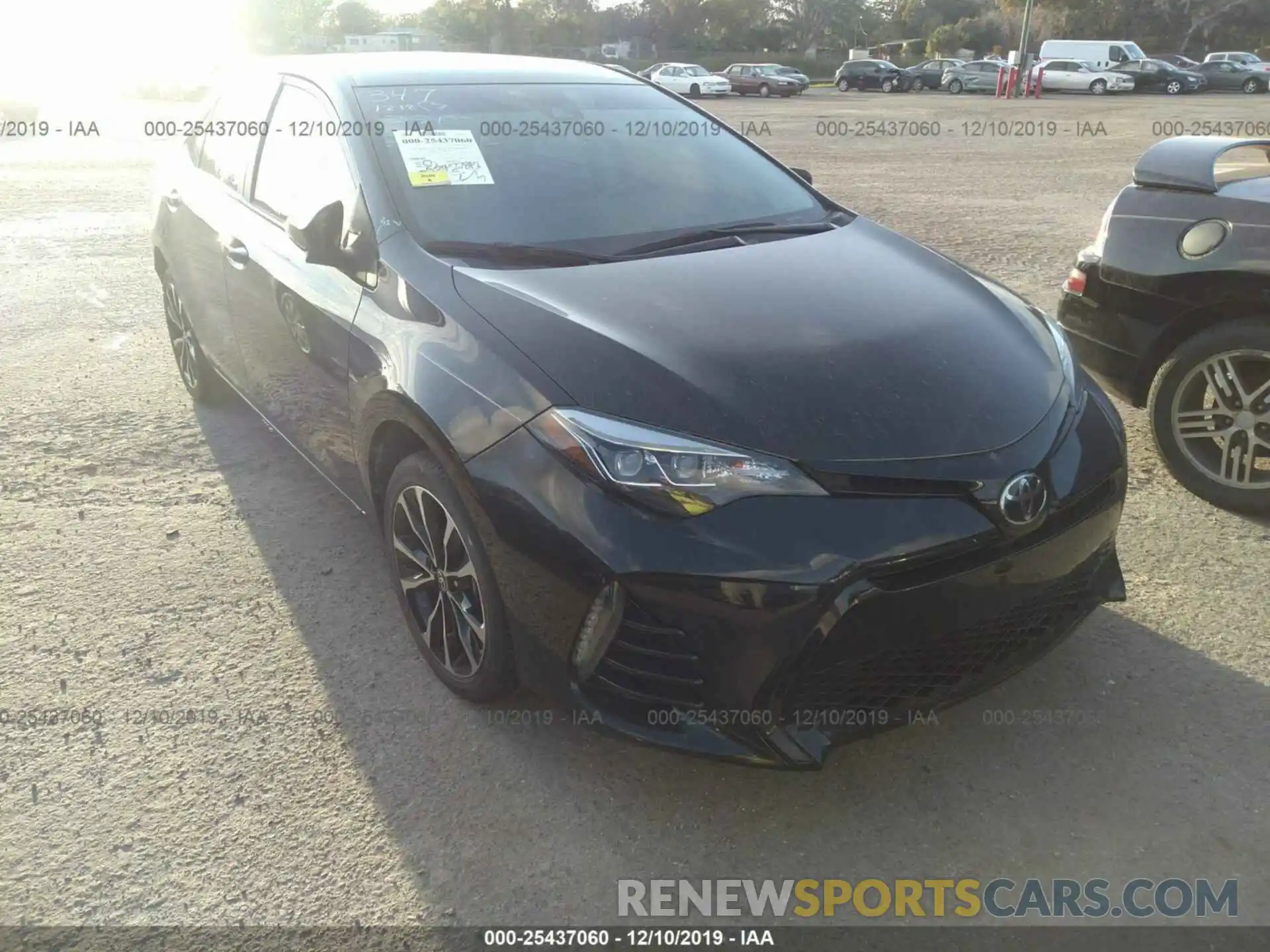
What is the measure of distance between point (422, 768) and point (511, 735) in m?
0.25

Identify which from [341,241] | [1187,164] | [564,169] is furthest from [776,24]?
[341,241]

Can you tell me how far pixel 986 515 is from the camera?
7.63 feet

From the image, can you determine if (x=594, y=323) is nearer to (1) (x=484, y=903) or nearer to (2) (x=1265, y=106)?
(1) (x=484, y=903)

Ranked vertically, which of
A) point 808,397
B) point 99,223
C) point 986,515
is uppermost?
point 808,397

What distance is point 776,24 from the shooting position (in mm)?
85688

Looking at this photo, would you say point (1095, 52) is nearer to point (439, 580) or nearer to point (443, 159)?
point (443, 159)

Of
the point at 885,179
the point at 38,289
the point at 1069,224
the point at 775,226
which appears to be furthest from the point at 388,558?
the point at 885,179

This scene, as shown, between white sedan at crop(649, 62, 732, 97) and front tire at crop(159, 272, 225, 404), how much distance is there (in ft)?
121

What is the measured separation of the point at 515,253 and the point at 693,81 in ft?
129

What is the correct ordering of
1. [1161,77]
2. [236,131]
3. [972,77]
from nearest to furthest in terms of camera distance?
[236,131], [1161,77], [972,77]

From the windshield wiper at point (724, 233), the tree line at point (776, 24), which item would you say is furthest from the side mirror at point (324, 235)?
the tree line at point (776, 24)

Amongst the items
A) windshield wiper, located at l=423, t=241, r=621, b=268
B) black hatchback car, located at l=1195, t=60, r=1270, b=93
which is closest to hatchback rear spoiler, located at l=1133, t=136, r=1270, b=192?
windshield wiper, located at l=423, t=241, r=621, b=268

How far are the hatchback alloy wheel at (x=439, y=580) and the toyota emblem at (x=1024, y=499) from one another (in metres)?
1.28

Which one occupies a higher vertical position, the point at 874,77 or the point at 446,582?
the point at 446,582
